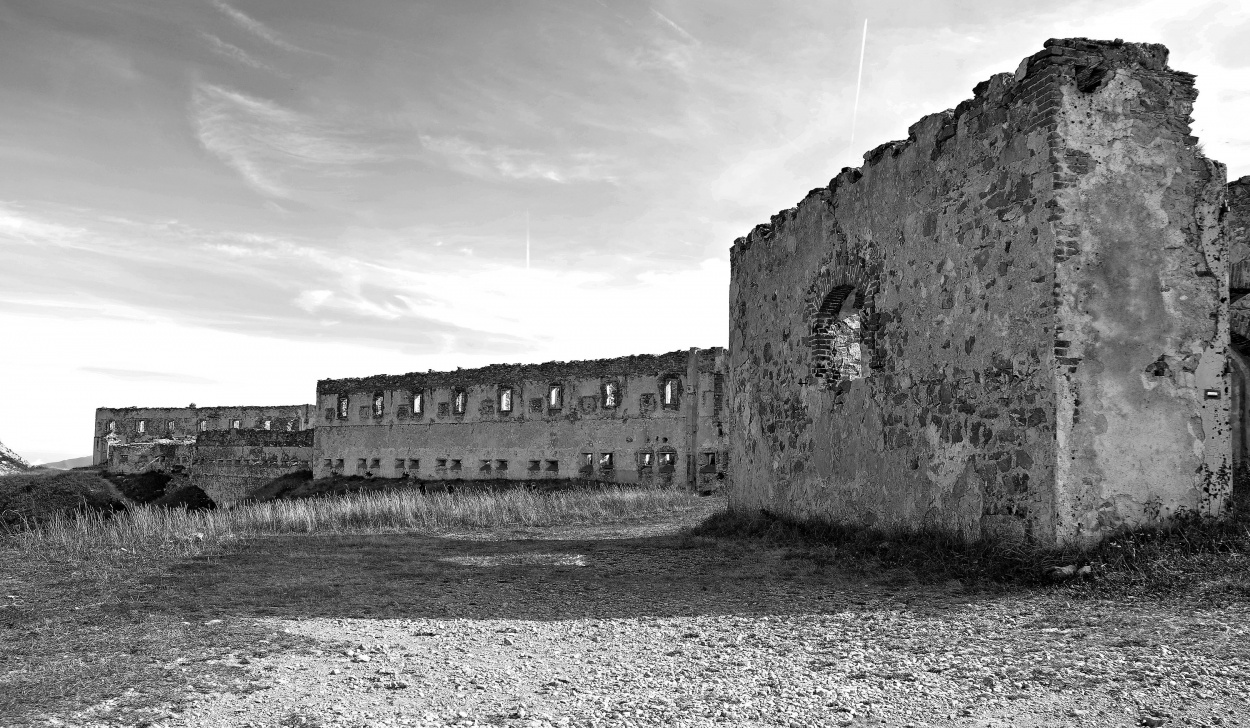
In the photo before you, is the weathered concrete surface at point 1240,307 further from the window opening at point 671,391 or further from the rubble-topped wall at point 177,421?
the rubble-topped wall at point 177,421

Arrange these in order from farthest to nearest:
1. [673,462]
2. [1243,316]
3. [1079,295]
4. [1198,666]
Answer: [673,462]
[1243,316]
[1079,295]
[1198,666]

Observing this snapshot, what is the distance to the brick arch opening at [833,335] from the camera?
9.53 metres

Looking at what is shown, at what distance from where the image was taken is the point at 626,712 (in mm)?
3506

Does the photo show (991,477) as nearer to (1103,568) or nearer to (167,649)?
(1103,568)

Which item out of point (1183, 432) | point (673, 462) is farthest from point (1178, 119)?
point (673, 462)

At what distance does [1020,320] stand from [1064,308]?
348 millimetres

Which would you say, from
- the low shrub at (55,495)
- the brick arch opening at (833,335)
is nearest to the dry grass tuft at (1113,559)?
the brick arch opening at (833,335)

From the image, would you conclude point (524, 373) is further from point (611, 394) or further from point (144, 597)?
point (144, 597)

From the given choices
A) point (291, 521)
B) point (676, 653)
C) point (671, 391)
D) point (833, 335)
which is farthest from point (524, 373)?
point (676, 653)

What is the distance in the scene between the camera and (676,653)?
4.43 m

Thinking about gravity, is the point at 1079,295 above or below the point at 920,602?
above

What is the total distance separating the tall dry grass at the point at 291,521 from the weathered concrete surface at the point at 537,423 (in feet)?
23.6

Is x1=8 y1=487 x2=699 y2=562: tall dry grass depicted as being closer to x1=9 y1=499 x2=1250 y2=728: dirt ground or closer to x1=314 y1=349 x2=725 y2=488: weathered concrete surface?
x1=9 y1=499 x2=1250 y2=728: dirt ground

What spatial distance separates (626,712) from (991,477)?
4190 mm
